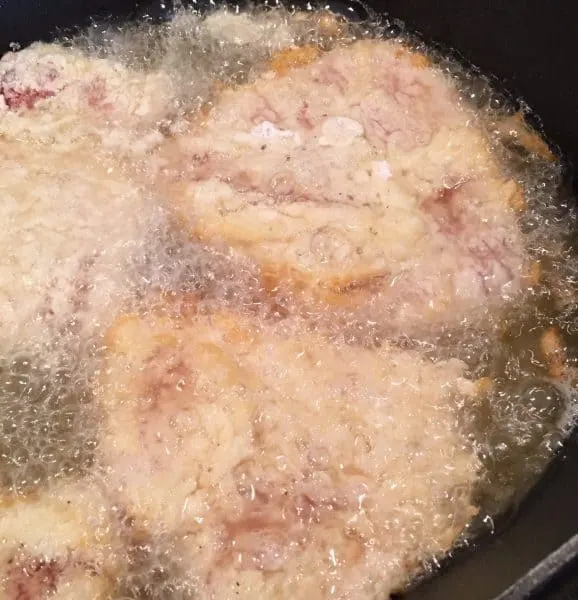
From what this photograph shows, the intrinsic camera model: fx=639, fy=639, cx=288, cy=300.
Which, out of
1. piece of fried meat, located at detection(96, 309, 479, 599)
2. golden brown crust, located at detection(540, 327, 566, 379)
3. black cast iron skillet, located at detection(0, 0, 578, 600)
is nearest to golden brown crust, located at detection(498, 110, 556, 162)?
black cast iron skillet, located at detection(0, 0, 578, 600)

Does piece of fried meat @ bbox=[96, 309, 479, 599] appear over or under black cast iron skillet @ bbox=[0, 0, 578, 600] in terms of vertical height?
under

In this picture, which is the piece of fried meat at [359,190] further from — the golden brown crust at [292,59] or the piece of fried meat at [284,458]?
the piece of fried meat at [284,458]

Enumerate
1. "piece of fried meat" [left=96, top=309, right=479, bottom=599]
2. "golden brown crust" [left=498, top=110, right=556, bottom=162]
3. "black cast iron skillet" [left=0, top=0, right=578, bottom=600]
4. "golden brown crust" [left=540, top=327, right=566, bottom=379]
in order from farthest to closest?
"golden brown crust" [left=498, top=110, right=556, bottom=162] → "golden brown crust" [left=540, top=327, right=566, bottom=379] → "piece of fried meat" [left=96, top=309, right=479, bottom=599] → "black cast iron skillet" [left=0, top=0, right=578, bottom=600]

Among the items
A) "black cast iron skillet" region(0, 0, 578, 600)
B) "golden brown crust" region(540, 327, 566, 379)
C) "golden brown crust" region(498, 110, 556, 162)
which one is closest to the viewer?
"black cast iron skillet" region(0, 0, 578, 600)

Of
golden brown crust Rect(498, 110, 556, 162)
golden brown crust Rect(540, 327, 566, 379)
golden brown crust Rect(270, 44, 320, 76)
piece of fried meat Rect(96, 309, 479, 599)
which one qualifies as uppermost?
golden brown crust Rect(498, 110, 556, 162)

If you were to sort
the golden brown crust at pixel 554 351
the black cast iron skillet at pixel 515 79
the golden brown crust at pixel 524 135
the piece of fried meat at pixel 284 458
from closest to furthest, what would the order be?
the black cast iron skillet at pixel 515 79 < the piece of fried meat at pixel 284 458 < the golden brown crust at pixel 554 351 < the golden brown crust at pixel 524 135

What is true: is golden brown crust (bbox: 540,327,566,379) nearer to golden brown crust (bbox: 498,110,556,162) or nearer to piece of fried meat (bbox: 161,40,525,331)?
piece of fried meat (bbox: 161,40,525,331)

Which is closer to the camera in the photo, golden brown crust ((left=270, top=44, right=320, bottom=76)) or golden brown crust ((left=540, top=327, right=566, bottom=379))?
golden brown crust ((left=540, top=327, right=566, bottom=379))

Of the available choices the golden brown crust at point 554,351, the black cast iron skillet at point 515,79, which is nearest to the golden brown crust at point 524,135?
the black cast iron skillet at point 515,79
